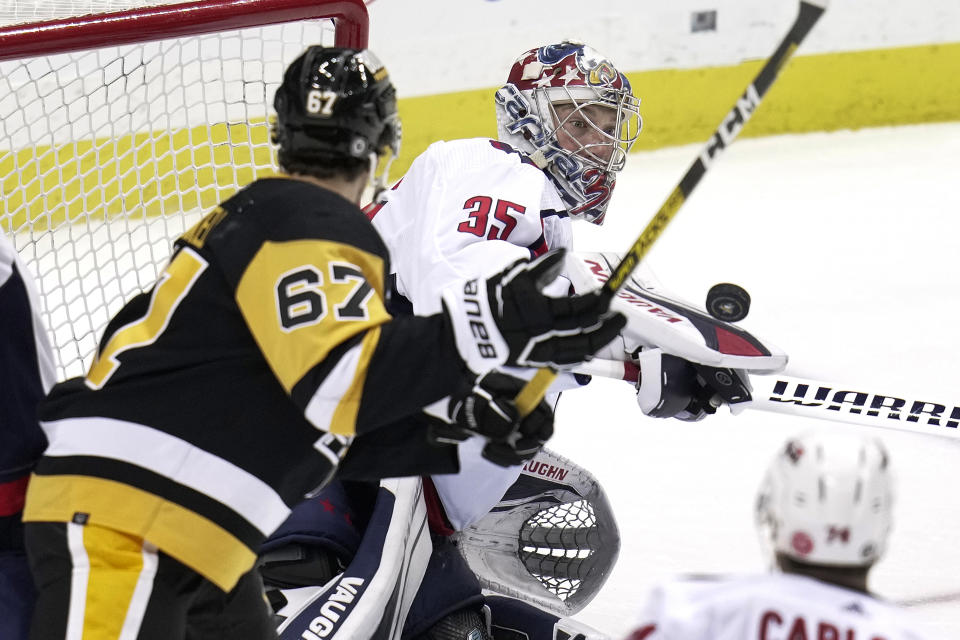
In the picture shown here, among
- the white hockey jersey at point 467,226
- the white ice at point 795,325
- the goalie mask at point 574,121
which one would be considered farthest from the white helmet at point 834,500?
the white ice at point 795,325

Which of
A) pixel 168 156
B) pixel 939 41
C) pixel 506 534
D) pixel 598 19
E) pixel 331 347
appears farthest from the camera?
pixel 939 41

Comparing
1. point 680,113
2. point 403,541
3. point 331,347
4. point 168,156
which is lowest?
point 680,113

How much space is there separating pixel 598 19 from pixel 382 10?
976 mm

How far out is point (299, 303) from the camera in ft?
4.27

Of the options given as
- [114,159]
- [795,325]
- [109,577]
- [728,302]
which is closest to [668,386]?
[728,302]

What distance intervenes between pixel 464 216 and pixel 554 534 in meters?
0.78

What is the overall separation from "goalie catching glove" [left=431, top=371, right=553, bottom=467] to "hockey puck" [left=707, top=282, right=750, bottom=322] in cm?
62

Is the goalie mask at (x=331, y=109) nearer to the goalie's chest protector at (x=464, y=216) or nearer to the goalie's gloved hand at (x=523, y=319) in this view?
the goalie's gloved hand at (x=523, y=319)

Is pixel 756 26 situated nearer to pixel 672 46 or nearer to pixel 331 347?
pixel 672 46

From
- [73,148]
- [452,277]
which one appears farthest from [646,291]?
[73,148]

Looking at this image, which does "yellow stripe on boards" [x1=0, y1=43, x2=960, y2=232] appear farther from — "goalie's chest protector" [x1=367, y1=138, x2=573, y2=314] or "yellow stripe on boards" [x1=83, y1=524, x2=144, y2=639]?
"yellow stripe on boards" [x1=83, y1=524, x2=144, y2=639]

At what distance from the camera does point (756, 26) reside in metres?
5.73

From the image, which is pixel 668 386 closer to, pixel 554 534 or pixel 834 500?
pixel 554 534

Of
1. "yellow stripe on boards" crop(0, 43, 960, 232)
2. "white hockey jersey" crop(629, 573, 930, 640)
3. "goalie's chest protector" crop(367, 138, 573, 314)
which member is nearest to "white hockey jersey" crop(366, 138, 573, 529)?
"goalie's chest protector" crop(367, 138, 573, 314)
